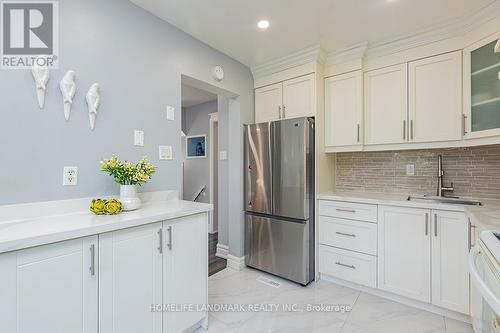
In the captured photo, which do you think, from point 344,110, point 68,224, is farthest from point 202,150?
point 68,224

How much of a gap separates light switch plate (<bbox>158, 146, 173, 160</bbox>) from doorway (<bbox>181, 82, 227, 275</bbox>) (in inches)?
78.9

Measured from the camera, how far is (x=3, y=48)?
4.32 feet

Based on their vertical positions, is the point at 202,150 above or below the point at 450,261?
above

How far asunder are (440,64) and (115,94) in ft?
9.02

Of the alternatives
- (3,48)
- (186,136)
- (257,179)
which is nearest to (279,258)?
(257,179)

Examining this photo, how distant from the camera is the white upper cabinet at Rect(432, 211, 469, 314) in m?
1.85

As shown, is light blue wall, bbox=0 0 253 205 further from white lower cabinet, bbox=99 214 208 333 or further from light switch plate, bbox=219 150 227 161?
light switch plate, bbox=219 150 227 161

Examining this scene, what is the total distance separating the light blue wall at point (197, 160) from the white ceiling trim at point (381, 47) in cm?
179

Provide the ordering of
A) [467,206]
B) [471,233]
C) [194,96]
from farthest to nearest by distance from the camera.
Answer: [194,96], [467,206], [471,233]

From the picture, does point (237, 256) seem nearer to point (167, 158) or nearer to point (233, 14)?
point (167, 158)

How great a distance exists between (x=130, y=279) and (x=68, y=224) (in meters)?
0.45

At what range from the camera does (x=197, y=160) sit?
15.4 feet

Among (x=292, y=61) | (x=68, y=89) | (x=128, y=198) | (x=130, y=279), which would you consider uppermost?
(x=292, y=61)

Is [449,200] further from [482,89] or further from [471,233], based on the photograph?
[482,89]
